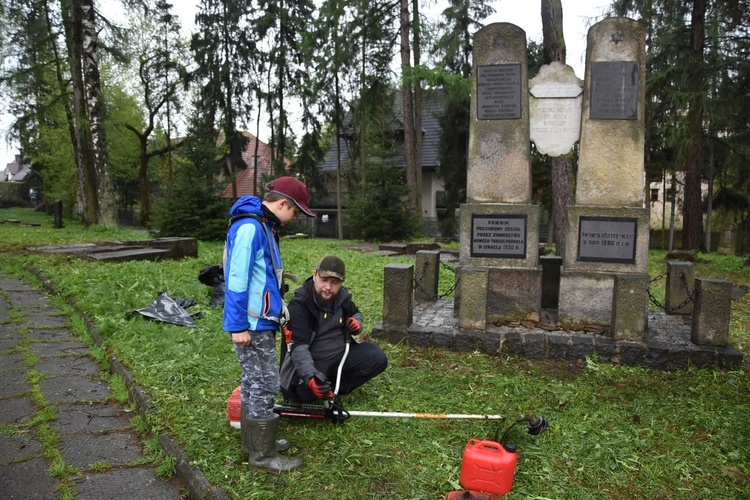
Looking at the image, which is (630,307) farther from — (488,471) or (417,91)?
(417,91)

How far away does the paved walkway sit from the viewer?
3.03 metres

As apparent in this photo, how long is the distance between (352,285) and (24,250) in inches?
293

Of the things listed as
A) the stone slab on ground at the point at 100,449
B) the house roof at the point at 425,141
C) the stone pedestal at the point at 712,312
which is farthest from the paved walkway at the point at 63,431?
A: the house roof at the point at 425,141

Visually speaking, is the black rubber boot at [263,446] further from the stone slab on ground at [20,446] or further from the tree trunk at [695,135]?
the tree trunk at [695,135]

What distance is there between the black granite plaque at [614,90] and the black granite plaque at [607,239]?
115cm

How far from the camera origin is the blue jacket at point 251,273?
2965 mm

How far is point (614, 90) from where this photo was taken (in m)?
5.73

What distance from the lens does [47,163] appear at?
33.6 m

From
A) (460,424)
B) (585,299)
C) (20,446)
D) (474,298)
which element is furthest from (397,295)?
(20,446)

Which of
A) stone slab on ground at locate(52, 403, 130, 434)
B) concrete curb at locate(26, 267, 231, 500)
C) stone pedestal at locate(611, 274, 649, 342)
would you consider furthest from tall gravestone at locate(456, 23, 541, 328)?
stone slab on ground at locate(52, 403, 130, 434)

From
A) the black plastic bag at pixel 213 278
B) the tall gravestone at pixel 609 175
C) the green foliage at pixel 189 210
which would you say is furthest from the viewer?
A: the green foliage at pixel 189 210

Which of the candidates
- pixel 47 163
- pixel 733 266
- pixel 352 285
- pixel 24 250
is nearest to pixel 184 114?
pixel 47 163

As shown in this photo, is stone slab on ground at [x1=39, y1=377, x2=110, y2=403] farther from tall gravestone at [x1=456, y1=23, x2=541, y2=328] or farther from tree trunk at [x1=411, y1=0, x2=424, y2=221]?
tree trunk at [x1=411, y1=0, x2=424, y2=221]

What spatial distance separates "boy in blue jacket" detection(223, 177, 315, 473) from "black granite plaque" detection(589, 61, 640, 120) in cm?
408
